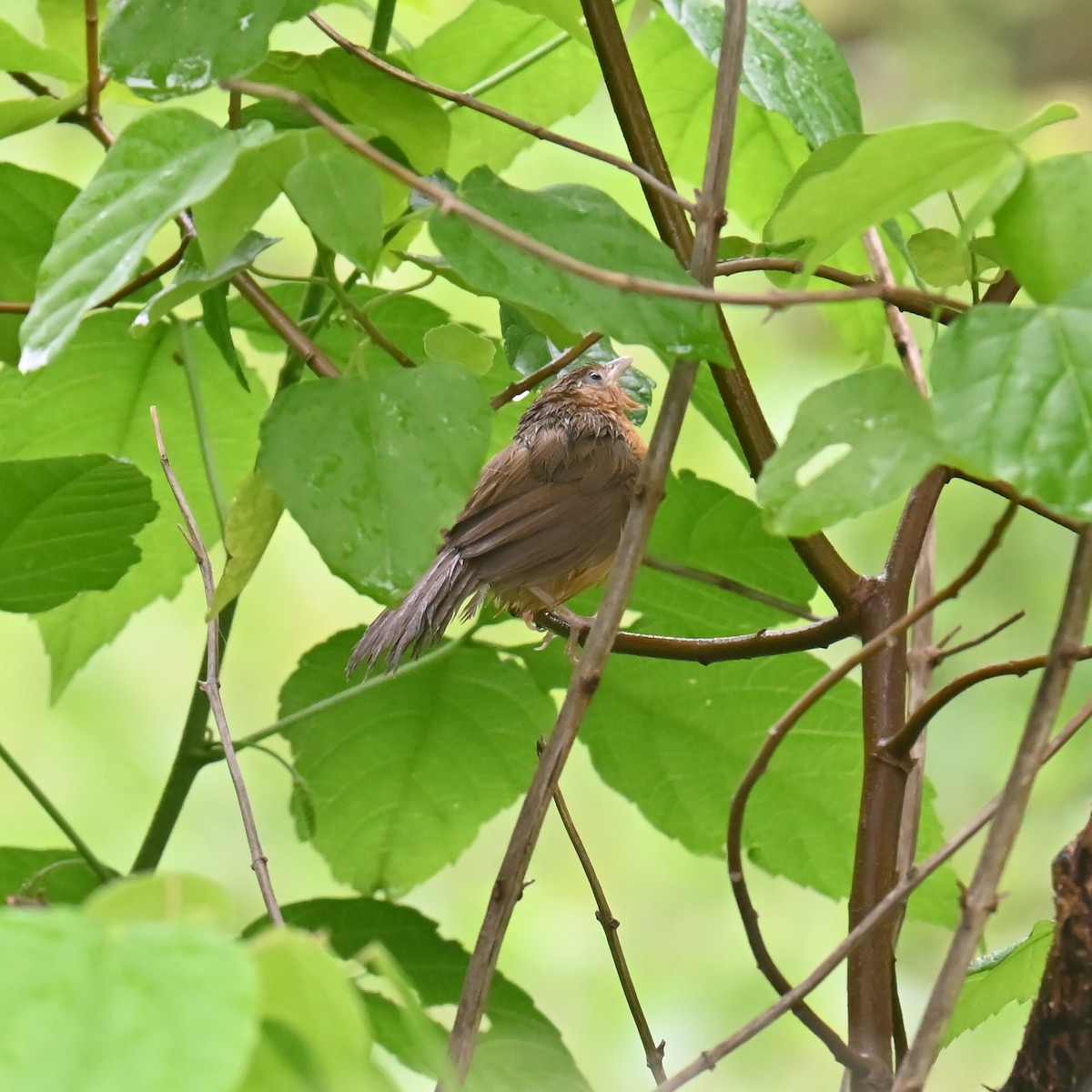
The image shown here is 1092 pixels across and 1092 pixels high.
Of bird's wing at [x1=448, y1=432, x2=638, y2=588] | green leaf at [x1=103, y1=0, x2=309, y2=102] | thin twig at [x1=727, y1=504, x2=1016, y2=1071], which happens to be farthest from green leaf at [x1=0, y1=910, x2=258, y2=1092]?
bird's wing at [x1=448, y1=432, x2=638, y2=588]

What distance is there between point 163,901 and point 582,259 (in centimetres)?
40

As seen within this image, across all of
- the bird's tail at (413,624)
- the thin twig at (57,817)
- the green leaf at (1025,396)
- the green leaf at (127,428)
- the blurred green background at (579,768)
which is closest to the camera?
the green leaf at (1025,396)

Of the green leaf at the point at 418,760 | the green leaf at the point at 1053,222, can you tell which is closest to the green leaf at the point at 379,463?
the green leaf at the point at 1053,222

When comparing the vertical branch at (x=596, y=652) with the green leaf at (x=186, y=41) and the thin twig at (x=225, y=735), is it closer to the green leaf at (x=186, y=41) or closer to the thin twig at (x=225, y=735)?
the thin twig at (x=225, y=735)

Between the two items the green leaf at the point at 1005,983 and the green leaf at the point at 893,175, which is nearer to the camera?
the green leaf at the point at 893,175

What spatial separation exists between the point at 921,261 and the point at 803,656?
16.4 inches

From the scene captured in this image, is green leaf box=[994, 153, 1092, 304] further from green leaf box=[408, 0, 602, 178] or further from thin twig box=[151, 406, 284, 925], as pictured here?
green leaf box=[408, 0, 602, 178]

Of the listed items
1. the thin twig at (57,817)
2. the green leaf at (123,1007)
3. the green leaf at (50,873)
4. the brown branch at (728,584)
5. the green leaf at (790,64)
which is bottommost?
the green leaf at (123,1007)

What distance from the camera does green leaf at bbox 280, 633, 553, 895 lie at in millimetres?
1261

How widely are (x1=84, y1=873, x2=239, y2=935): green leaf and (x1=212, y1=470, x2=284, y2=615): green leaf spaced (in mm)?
381

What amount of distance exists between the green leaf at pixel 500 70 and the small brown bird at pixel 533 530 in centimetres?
31

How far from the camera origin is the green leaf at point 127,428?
4.28 ft

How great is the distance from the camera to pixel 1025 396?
0.55 metres

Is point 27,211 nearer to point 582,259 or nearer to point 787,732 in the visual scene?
point 582,259
